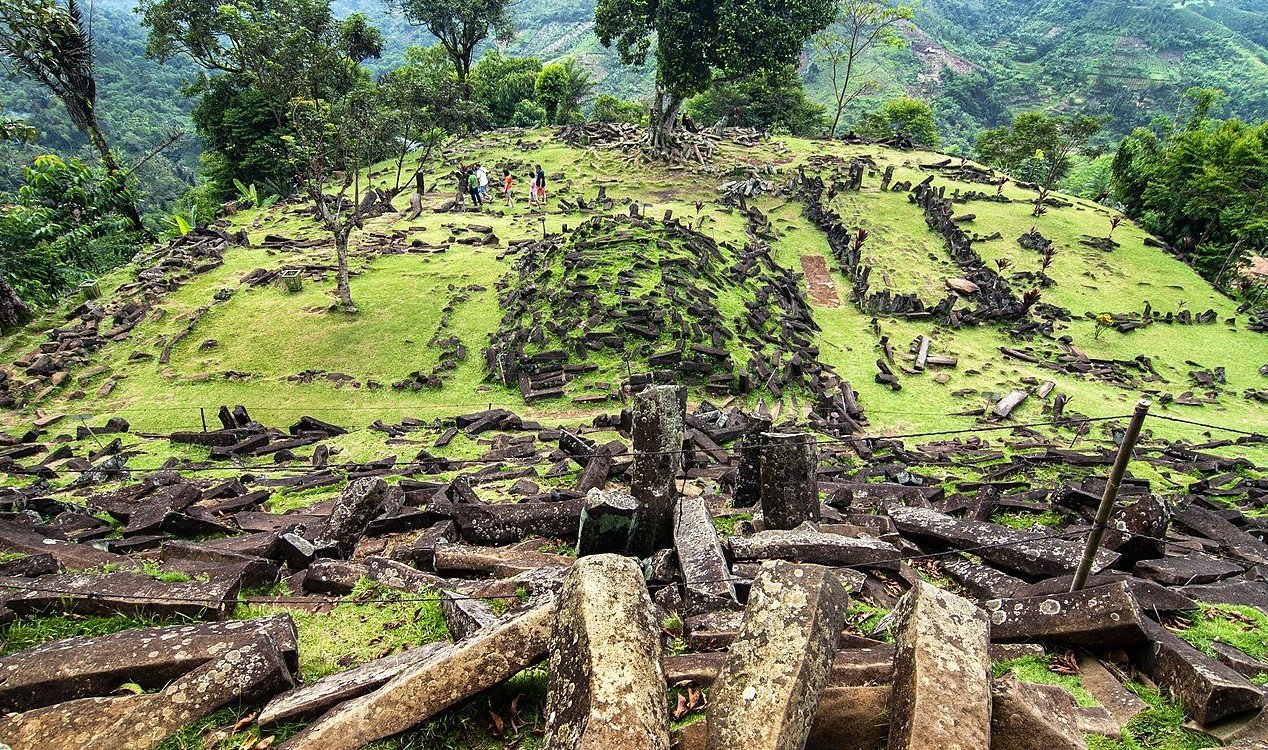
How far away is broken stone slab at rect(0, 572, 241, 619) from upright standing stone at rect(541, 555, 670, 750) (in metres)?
3.19

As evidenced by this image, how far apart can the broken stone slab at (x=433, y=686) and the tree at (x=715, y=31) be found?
28079mm

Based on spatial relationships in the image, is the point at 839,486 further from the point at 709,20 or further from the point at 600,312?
the point at 709,20

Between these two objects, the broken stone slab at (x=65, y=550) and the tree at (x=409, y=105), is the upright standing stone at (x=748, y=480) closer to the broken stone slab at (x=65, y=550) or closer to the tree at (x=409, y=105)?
the broken stone slab at (x=65, y=550)

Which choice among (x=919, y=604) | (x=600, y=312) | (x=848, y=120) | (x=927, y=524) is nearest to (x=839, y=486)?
(x=927, y=524)

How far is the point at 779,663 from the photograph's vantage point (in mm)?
2768

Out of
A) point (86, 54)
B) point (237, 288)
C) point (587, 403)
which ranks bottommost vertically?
point (587, 403)

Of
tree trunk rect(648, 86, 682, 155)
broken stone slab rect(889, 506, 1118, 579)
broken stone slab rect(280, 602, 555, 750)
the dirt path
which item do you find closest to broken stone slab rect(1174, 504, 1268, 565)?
broken stone slab rect(889, 506, 1118, 579)

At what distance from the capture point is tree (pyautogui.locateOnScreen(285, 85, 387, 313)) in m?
15.5

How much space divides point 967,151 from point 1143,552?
10230cm

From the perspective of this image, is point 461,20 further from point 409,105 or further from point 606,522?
point 606,522

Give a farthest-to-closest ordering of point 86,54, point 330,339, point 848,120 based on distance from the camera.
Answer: point 848,120 → point 86,54 → point 330,339

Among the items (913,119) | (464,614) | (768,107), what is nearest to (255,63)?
(464,614)

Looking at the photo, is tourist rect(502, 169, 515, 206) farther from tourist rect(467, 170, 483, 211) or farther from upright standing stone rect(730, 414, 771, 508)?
upright standing stone rect(730, 414, 771, 508)

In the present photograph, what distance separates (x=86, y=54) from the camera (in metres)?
23.4
